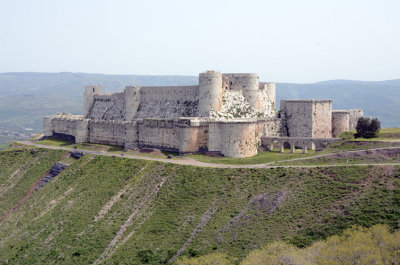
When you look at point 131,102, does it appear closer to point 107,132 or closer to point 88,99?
point 107,132

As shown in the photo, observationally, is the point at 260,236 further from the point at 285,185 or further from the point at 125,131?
the point at 125,131

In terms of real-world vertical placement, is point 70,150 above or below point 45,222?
above

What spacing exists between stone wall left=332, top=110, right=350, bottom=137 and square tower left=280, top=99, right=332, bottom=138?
6.93 feet

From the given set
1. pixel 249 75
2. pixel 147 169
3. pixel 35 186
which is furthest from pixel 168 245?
pixel 249 75

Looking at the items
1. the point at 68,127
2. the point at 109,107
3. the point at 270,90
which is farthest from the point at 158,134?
the point at 68,127

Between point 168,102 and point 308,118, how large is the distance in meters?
26.4

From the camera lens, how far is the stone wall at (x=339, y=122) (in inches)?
3253

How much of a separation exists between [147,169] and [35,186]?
22.9 m

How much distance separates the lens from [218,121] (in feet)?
226

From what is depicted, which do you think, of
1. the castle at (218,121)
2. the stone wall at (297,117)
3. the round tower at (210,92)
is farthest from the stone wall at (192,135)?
the stone wall at (297,117)

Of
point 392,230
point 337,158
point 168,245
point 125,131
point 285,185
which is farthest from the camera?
point 125,131

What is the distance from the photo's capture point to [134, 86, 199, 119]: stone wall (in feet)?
270

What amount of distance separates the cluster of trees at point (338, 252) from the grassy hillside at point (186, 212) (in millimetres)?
2469

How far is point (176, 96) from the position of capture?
86062 millimetres
